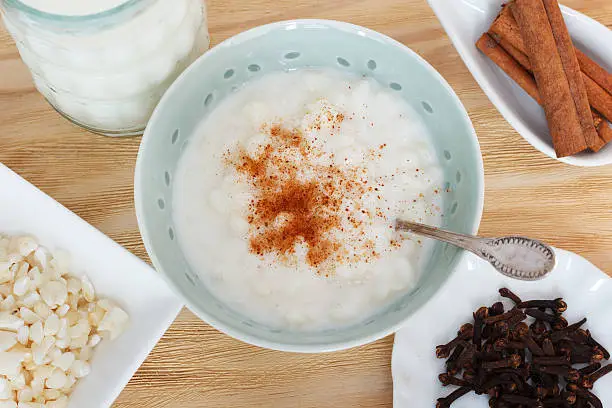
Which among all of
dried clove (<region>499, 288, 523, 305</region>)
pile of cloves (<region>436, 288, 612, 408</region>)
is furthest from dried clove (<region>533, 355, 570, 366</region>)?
dried clove (<region>499, 288, 523, 305</region>)

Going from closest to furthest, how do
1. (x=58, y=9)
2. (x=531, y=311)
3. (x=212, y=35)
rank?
(x=58, y=9) → (x=531, y=311) → (x=212, y=35)

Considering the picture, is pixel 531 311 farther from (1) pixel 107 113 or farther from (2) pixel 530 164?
(1) pixel 107 113

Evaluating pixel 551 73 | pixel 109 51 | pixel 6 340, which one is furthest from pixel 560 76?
pixel 6 340

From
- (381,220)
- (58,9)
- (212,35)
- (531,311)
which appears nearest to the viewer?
(58,9)

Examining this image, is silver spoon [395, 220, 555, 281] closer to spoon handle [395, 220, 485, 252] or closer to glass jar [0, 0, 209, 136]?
spoon handle [395, 220, 485, 252]

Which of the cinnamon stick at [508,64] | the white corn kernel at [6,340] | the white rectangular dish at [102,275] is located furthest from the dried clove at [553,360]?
the white corn kernel at [6,340]

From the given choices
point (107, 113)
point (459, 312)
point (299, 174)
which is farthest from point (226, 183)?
point (459, 312)

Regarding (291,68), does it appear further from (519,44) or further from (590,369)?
(590,369)

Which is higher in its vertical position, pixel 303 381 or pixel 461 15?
pixel 461 15
